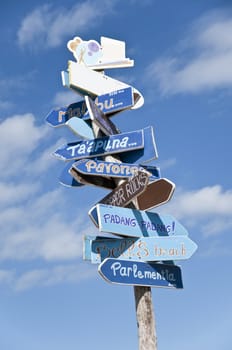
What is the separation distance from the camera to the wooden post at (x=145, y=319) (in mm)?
7113

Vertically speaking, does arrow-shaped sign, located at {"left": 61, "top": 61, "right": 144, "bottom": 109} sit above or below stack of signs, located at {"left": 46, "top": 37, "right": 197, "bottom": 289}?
above

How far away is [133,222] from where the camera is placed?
750cm

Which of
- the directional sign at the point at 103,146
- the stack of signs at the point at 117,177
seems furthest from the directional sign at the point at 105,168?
the directional sign at the point at 103,146

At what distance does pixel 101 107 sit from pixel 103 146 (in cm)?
79

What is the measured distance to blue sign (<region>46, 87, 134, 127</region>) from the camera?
838 centimetres

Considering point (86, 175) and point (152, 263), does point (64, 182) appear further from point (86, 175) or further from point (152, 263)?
point (152, 263)

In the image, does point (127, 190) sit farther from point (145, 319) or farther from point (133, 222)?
point (145, 319)

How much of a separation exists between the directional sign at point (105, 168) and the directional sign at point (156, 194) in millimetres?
356

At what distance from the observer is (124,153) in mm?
8414

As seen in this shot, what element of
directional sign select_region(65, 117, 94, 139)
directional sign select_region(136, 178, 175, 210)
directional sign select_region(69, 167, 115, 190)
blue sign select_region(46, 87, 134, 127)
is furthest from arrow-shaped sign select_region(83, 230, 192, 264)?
blue sign select_region(46, 87, 134, 127)

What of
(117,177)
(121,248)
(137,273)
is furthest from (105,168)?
(137,273)

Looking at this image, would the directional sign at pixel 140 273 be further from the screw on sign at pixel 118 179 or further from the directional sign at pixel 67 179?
the directional sign at pixel 67 179

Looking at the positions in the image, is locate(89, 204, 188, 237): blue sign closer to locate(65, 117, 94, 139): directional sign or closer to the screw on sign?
the screw on sign

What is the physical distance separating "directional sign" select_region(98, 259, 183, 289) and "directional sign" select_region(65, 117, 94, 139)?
6.99ft
